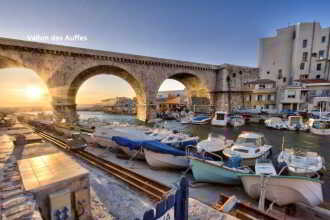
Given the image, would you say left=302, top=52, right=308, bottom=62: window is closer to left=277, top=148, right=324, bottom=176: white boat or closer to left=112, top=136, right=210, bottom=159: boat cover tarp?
left=277, top=148, right=324, bottom=176: white boat

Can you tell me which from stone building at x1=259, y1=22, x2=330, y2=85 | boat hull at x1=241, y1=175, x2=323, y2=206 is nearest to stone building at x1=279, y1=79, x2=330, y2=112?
stone building at x1=259, y1=22, x2=330, y2=85

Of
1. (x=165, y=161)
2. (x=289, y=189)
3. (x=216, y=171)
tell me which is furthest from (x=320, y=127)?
(x=165, y=161)

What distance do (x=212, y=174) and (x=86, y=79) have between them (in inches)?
966

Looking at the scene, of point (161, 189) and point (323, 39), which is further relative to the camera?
point (323, 39)

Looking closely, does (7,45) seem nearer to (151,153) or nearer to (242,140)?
(151,153)

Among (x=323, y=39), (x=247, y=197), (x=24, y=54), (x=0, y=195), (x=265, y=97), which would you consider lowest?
(x=247, y=197)

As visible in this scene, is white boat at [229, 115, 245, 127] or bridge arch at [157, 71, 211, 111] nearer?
white boat at [229, 115, 245, 127]

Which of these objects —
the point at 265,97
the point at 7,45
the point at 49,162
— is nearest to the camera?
the point at 49,162

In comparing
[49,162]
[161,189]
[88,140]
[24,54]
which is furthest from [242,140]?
[24,54]

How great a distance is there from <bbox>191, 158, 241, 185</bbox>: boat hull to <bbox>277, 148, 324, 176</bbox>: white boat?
105 inches

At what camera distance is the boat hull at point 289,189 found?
4.67 meters

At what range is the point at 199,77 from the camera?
3052 cm

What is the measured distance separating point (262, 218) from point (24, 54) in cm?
2259

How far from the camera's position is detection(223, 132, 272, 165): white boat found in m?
7.59
